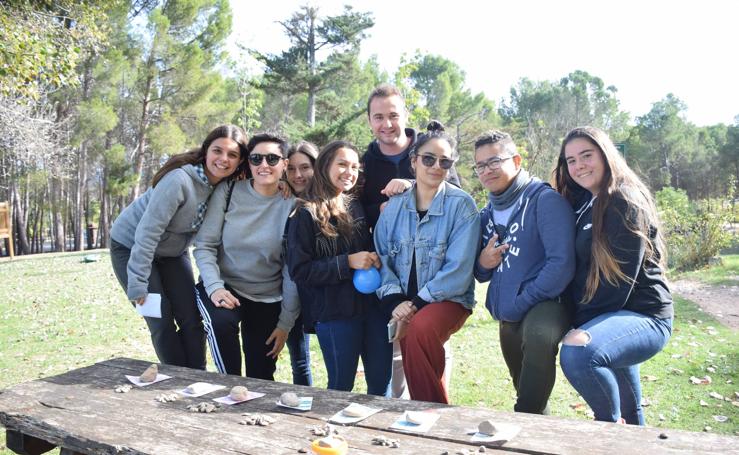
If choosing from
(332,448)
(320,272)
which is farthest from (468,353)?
(332,448)

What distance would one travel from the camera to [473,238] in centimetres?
352

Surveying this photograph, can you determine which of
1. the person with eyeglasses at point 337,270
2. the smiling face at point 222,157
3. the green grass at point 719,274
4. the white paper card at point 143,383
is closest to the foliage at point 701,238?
the green grass at point 719,274

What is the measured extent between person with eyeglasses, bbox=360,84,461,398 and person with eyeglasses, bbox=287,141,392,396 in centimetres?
32

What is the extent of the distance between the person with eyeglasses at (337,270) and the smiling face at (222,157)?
25.3 inches

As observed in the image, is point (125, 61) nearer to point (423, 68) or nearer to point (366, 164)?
point (366, 164)

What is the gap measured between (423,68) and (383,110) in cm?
4434

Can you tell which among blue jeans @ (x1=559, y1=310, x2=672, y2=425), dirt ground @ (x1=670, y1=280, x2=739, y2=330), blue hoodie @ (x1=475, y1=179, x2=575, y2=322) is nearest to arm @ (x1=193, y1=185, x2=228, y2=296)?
blue hoodie @ (x1=475, y1=179, x2=575, y2=322)

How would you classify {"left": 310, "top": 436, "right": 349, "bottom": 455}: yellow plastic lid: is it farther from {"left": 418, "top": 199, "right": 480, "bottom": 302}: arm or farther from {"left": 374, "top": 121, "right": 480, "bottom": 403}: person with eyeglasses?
{"left": 418, "top": 199, "right": 480, "bottom": 302}: arm

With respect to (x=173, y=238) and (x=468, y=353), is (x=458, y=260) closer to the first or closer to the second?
(x=173, y=238)

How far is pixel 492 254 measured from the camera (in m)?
3.37

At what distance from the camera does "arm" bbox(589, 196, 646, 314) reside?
300 centimetres

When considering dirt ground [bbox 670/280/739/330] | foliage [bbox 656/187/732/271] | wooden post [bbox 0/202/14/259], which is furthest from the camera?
wooden post [bbox 0/202/14/259]

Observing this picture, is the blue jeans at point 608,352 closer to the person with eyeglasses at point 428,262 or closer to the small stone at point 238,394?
the person with eyeglasses at point 428,262

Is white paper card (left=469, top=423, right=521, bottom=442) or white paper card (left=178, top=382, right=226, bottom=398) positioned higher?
white paper card (left=178, top=382, right=226, bottom=398)
